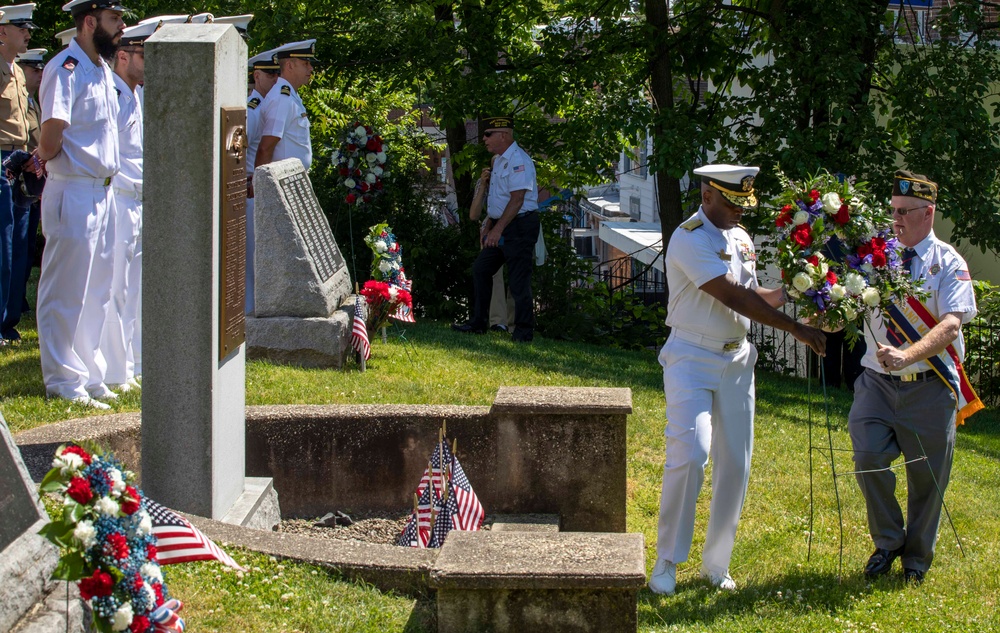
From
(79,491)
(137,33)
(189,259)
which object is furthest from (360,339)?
(79,491)

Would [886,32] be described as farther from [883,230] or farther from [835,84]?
[883,230]

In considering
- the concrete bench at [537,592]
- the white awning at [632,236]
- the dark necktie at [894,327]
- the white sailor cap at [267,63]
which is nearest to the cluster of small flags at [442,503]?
the concrete bench at [537,592]

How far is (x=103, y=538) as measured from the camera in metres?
3.06

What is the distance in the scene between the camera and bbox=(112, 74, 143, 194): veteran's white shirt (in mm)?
7766

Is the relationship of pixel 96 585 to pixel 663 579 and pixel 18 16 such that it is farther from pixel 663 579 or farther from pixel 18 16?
pixel 18 16

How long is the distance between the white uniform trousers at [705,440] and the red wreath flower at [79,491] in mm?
3068

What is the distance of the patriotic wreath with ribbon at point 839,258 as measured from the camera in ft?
18.1

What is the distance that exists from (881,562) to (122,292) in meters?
5.05

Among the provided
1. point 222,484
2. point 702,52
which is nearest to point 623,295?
point 702,52

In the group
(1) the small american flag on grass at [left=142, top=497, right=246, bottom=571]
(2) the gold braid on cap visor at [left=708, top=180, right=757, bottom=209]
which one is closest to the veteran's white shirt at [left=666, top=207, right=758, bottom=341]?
(2) the gold braid on cap visor at [left=708, top=180, right=757, bottom=209]

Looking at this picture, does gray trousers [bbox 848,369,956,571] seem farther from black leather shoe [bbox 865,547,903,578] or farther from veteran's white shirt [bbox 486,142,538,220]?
veteran's white shirt [bbox 486,142,538,220]

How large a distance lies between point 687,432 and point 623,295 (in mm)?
11369

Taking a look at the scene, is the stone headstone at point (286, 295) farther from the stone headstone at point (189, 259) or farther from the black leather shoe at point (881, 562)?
the black leather shoe at point (881, 562)

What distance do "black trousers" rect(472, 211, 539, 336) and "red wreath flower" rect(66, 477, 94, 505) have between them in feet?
30.2
